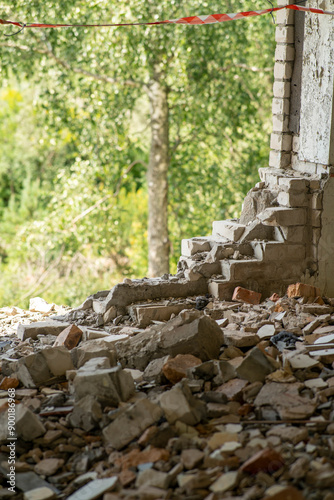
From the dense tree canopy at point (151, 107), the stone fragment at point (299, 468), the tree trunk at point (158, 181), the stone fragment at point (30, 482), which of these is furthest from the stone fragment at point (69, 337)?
the tree trunk at point (158, 181)

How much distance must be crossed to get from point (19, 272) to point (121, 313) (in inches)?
302

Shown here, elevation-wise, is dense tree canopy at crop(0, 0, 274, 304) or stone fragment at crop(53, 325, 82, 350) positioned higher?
dense tree canopy at crop(0, 0, 274, 304)

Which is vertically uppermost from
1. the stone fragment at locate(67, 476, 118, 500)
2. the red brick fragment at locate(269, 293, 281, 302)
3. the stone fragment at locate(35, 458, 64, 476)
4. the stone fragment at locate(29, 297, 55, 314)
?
the red brick fragment at locate(269, 293, 281, 302)

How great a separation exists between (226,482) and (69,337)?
2160 millimetres

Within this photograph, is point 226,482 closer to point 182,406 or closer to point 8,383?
point 182,406

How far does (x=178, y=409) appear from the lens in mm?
3371

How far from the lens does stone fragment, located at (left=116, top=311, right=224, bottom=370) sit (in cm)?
405

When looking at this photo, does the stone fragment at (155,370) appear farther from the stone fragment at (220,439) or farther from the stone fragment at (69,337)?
the stone fragment at (69,337)

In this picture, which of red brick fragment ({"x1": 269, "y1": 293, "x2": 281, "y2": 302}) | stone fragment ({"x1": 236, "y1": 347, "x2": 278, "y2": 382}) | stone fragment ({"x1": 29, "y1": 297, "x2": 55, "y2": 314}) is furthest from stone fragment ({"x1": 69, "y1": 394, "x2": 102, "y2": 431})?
stone fragment ({"x1": 29, "y1": 297, "x2": 55, "y2": 314})

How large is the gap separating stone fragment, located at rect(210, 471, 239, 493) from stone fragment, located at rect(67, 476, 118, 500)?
1.65 feet

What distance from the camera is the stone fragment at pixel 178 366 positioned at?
3848 mm

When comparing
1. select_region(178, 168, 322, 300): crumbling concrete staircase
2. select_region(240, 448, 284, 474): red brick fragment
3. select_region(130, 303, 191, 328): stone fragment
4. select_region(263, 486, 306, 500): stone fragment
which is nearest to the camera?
select_region(263, 486, 306, 500): stone fragment

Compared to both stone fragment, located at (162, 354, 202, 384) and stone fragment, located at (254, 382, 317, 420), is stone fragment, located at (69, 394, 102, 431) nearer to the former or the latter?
stone fragment, located at (162, 354, 202, 384)

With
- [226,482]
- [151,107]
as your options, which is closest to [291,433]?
[226,482]
